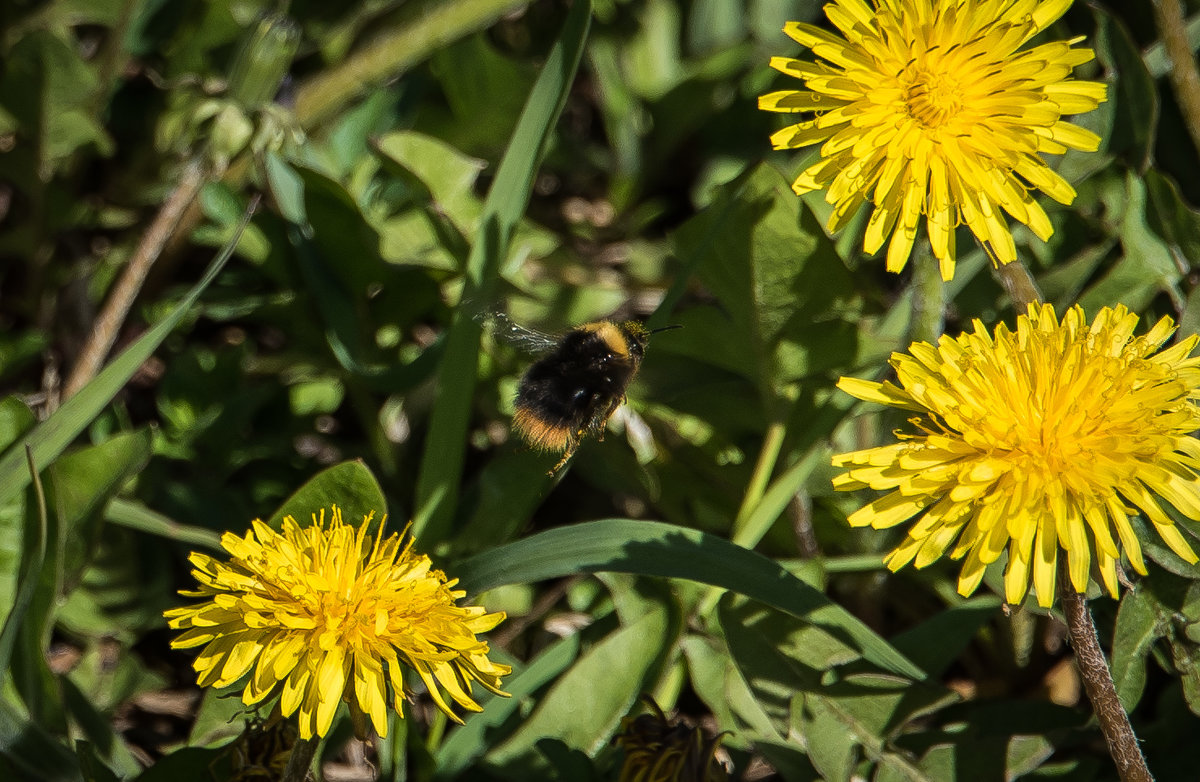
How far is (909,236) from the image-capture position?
1932mm

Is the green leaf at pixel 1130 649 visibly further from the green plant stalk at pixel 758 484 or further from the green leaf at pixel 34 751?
the green leaf at pixel 34 751

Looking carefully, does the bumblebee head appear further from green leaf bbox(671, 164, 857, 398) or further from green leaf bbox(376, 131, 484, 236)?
green leaf bbox(376, 131, 484, 236)

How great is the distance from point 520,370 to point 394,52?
1.06 m

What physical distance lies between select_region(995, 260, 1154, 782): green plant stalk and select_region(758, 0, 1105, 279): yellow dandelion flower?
0.22 metres

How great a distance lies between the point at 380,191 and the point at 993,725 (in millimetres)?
2054

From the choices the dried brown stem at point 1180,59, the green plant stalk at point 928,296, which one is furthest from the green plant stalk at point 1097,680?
the dried brown stem at point 1180,59

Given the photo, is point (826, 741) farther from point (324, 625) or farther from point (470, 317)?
point (470, 317)

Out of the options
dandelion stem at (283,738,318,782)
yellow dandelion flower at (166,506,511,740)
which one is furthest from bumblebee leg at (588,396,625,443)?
dandelion stem at (283,738,318,782)

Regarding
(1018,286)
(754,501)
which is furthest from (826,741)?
(1018,286)

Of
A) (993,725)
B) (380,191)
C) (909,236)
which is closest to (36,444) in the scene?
(380,191)

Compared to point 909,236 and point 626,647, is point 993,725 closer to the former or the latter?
point 626,647

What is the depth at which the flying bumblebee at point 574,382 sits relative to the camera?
6.61 feet

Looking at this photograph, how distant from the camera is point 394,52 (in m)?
3.19

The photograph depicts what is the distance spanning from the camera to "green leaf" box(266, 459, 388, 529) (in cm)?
206
